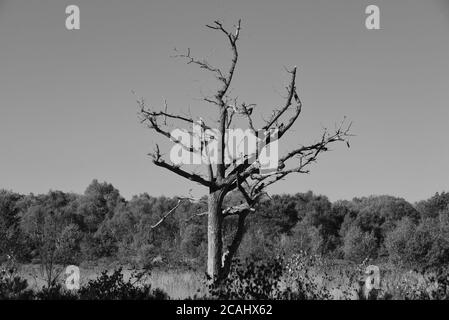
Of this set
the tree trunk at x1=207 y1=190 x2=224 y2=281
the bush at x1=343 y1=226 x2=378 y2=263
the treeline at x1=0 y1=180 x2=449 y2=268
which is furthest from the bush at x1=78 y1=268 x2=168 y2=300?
the bush at x1=343 y1=226 x2=378 y2=263

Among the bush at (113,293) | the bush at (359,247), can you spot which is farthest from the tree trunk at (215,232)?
the bush at (359,247)

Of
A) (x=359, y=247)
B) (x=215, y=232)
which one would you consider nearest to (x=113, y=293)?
(x=215, y=232)

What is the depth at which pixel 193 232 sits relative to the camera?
40281mm

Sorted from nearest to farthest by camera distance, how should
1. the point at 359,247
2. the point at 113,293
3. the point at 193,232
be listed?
1. the point at 113,293
2. the point at 359,247
3. the point at 193,232

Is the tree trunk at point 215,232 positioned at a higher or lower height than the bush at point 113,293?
higher

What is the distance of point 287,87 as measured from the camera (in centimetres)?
1341

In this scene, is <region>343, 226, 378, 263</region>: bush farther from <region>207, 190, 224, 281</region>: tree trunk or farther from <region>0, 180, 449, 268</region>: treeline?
<region>207, 190, 224, 281</region>: tree trunk

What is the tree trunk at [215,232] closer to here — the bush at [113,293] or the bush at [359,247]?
the bush at [113,293]

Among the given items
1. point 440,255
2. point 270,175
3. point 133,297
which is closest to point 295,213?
point 440,255

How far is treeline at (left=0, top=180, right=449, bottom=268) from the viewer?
31.3 meters

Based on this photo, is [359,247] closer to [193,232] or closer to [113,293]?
[193,232]

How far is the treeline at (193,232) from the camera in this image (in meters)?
31.3
